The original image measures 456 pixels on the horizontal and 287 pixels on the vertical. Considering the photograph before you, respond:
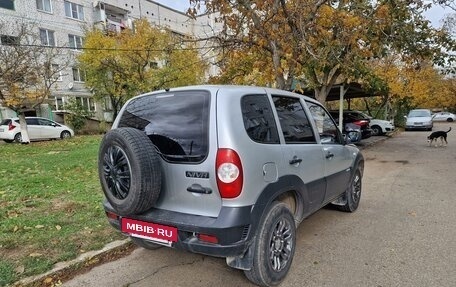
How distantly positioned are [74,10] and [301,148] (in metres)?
30.3

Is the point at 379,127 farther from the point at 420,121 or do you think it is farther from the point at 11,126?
the point at 11,126

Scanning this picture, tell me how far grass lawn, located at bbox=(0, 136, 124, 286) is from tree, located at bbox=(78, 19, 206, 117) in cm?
1458

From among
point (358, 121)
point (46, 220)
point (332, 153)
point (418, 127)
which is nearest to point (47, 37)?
point (358, 121)

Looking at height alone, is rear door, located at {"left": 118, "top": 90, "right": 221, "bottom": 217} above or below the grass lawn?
above

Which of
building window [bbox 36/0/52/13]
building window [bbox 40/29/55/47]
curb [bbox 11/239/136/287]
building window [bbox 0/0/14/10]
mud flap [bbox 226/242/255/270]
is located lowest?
curb [bbox 11/239/136/287]

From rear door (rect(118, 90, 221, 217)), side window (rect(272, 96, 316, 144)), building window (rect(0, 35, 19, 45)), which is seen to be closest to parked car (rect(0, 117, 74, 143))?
building window (rect(0, 35, 19, 45))

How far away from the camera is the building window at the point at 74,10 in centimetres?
2691

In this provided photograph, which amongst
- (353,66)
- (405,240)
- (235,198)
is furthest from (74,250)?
(353,66)

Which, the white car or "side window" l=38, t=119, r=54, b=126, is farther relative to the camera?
the white car

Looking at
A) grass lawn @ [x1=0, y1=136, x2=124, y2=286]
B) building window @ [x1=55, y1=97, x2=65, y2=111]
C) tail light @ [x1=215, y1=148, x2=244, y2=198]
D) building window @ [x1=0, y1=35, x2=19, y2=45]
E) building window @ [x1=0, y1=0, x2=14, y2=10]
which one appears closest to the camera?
tail light @ [x1=215, y1=148, x2=244, y2=198]

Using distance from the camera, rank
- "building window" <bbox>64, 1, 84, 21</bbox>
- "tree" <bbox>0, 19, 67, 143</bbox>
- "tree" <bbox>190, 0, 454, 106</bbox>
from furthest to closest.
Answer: "building window" <bbox>64, 1, 84, 21</bbox> → "tree" <bbox>0, 19, 67, 143</bbox> → "tree" <bbox>190, 0, 454, 106</bbox>

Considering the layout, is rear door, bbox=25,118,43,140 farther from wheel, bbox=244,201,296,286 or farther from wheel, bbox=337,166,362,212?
wheel, bbox=244,201,296,286

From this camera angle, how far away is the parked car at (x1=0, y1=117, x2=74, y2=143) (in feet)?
55.1

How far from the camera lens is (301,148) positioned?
3.35 meters
